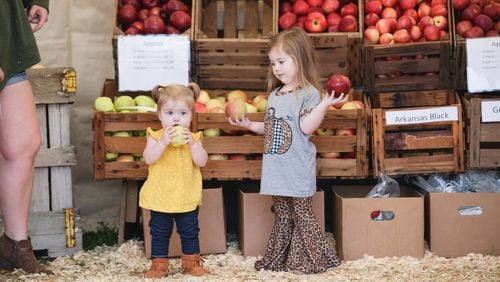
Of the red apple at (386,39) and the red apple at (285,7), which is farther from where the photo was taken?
the red apple at (285,7)

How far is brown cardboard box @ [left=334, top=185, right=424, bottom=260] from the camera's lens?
452 centimetres

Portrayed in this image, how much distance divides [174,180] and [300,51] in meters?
0.85

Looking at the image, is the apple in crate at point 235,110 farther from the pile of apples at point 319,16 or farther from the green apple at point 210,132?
the pile of apples at point 319,16

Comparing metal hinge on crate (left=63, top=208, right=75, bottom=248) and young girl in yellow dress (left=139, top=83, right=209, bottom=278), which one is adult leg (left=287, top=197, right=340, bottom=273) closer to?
young girl in yellow dress (left=139, top=83, right=209, bottom=278)

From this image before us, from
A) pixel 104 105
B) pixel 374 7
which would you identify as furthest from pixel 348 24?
pixel 104 105

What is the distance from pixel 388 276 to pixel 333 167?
679 mm

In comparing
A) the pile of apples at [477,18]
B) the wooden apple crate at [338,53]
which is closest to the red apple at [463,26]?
the pile of apples at [477,18]

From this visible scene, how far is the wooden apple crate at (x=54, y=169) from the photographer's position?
15.1 feet

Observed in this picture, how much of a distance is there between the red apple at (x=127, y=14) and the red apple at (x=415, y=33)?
160cm

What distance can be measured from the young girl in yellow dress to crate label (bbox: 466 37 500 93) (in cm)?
158

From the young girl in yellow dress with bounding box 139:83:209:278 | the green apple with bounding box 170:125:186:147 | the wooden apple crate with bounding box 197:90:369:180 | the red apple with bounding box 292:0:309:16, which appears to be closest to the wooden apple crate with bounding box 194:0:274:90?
→ the red apple with bounding box 292:0:309:16

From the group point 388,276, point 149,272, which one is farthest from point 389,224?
point 149,272

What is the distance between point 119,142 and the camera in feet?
15.0

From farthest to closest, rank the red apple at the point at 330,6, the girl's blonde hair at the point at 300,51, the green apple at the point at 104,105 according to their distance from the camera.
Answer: the red apple at the point at 330,6, the green apple at the point at 104,105, the girl's blonde hair at the point at 300,51
